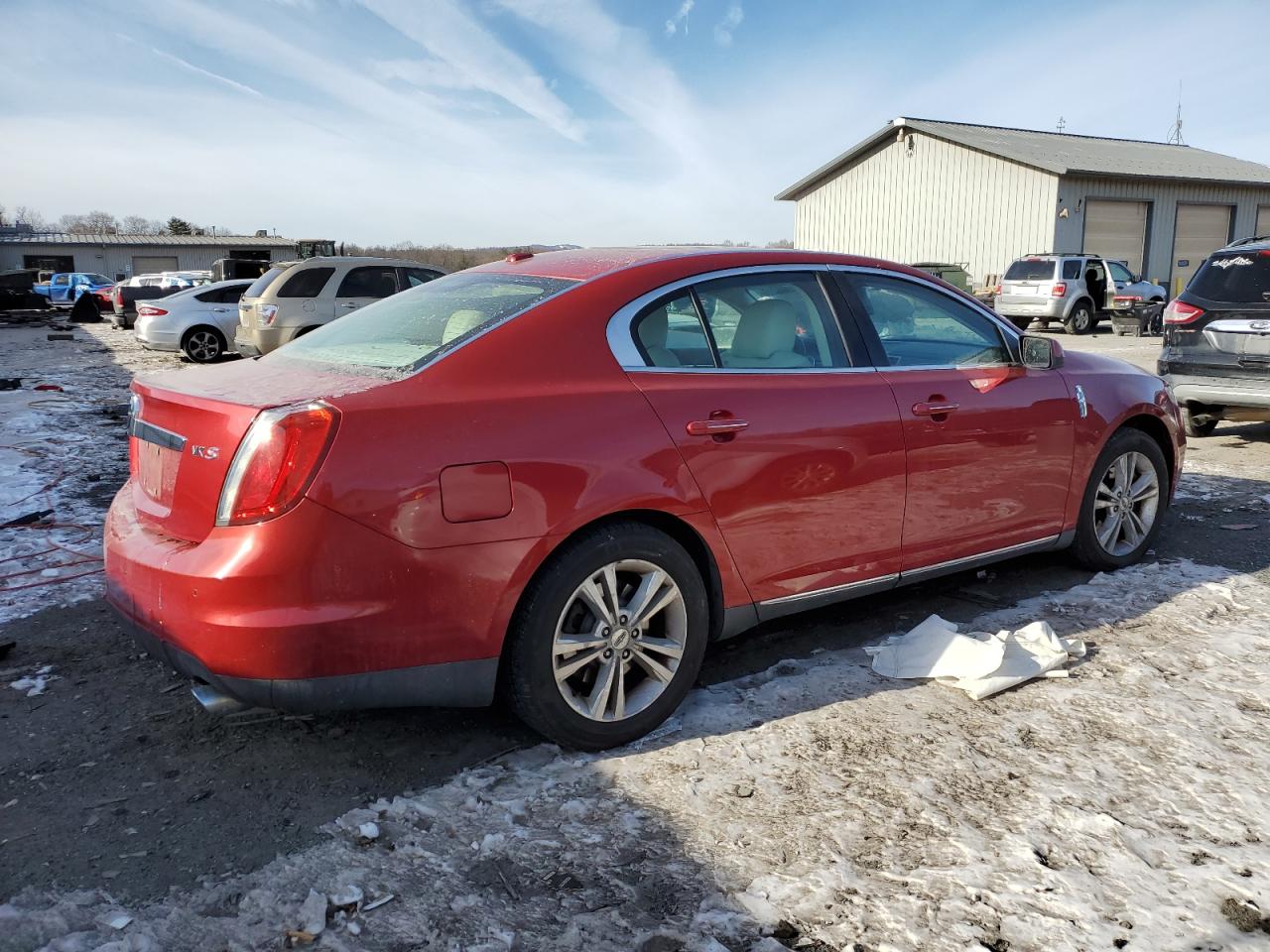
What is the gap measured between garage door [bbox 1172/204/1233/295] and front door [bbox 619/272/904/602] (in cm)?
3135

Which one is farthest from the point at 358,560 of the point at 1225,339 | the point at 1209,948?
the point at 1225,339

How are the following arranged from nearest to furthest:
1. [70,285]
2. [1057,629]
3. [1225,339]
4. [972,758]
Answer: [972,758], [1057,629], [1225,339], [70,285]

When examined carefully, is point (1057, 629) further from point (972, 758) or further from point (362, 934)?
point (362, 934)

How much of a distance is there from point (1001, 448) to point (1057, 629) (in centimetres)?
81

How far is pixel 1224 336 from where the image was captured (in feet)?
26.8

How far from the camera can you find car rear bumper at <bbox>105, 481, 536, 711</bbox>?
271 cm

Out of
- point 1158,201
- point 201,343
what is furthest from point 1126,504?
point 1158,201

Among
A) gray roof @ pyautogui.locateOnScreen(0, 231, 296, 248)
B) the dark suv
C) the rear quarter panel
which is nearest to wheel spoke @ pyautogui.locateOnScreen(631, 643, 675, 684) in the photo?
the rear quarter panel

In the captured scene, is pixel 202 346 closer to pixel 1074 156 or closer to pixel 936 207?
pixel 936 207

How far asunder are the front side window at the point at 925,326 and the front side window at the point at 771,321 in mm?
248

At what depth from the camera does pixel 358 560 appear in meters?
2.75

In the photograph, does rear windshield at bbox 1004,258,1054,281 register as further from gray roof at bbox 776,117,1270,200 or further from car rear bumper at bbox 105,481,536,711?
car rear bumper at bbox 105,481,536,711

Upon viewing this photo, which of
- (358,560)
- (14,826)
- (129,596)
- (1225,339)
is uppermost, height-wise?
(1225,339)

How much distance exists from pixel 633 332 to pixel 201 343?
16.3m
